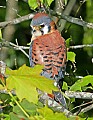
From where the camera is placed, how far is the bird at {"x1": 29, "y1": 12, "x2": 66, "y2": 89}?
3545 millimetres

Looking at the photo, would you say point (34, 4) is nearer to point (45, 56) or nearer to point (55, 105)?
point (45, 56)

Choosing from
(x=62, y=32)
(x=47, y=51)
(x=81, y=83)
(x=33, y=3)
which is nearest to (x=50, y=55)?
(x=47, y=51)

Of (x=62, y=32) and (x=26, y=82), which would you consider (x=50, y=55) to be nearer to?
(x=26, y=82)

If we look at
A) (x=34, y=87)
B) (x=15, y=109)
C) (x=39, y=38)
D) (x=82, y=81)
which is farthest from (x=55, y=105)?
(x=39, y=38)

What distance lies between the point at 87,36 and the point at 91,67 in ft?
2.33

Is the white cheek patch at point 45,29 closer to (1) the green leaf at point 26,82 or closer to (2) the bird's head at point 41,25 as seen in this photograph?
(2) the bird's head at point 41,25

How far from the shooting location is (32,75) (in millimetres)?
2016

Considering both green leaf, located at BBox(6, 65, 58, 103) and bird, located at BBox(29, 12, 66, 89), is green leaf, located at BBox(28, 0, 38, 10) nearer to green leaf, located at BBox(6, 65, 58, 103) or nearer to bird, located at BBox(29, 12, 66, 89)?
bird, located at BBox(29, 12, 66, 89)

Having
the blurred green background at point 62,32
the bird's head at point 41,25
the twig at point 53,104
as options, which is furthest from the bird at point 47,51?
the blurred green background at point 62,32

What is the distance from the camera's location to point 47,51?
3.61 meters

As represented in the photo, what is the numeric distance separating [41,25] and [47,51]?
0.40 m

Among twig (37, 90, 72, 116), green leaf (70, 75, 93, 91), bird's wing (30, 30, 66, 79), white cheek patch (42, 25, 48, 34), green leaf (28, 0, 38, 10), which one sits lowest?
green leaf (70, 75, 93, 91)

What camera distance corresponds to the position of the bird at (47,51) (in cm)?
354

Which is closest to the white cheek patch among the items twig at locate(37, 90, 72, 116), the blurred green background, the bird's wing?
the bird's wing
